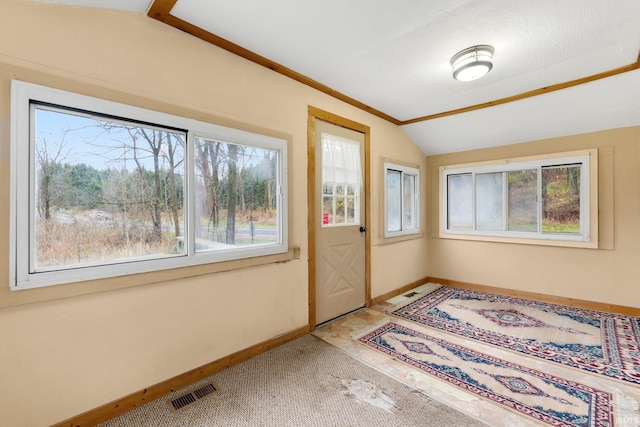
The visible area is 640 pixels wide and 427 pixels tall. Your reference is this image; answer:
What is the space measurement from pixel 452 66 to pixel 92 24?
105 inches

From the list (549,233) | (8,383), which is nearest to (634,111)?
(549,233)

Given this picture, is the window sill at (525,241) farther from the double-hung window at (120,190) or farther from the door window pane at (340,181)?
the double-hung window at (120,190)

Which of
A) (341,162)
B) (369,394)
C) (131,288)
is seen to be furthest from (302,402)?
(341,162)

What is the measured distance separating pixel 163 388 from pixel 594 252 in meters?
4.77

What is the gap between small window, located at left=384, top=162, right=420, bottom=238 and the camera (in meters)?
4.06

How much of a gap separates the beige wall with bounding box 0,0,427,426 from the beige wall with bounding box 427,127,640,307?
3102 millimetres

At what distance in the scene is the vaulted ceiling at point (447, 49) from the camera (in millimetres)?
1835

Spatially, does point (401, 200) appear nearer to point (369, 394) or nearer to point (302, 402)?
point (369, 394)

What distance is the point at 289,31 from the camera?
81.9 inches

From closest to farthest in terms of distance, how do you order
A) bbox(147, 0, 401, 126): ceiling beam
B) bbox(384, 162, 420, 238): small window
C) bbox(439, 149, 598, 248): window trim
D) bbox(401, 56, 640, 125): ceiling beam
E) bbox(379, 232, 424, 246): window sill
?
1. bbox(147, 0, 401, 126): ceiling beam
2. bbox(401, 56, 640, 125): ceiling beam
3. bbox(439, 149, 598, 248): window trim
4. bbox(379, 232, 424, 246): window sill
5. bbox(384, 162, 420, 238): small window

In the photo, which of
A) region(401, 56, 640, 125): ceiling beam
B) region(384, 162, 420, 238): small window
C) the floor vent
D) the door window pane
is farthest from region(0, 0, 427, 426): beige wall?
region(401, 56, 640, 125): ceiling beam

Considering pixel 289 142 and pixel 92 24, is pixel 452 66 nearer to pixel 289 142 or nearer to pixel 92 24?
pixel 289 142

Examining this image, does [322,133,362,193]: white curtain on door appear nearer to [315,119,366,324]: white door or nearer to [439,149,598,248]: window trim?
[315,119,366,324]: white door

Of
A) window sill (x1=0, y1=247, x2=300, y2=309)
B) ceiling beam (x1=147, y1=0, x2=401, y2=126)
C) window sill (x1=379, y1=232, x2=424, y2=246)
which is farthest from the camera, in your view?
window sill (x1=379, y1=232, x2=424, y2=246)
